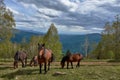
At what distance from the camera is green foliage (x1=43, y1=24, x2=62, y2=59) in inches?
3312

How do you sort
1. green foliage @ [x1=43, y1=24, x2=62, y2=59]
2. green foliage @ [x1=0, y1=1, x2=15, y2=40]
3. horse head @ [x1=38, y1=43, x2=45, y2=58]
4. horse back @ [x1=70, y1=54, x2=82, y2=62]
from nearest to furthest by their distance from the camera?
1. horse head @ [x1=38, y1=43, x2=45, y2=58]
2. horse back @ [x1=70, y1=54, x2=82, y2=62]
3. green foliage @ [x1=0, y1=1, x2=15, y2=40]
4. green foliage @ [x1=43, y1=24, x2=62, y2=59]

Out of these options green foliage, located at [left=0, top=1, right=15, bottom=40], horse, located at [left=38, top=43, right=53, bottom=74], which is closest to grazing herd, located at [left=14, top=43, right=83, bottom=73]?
horse, located at [left=38, top=43, right=53, bottom=74]

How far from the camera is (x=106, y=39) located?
79625mm

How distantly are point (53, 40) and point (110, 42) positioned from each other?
18.4 metres

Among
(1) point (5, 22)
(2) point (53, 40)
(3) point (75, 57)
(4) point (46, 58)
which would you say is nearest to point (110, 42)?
(2) point (53, 40)

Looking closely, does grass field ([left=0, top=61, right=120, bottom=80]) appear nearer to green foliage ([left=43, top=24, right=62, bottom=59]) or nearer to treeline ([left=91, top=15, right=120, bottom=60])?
treeline ([left=91, top=15, right=120, bottom=60])

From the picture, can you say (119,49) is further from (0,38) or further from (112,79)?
(112,79)

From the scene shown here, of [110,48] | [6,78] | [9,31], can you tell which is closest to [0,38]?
[9,31]

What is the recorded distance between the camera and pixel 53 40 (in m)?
87.8

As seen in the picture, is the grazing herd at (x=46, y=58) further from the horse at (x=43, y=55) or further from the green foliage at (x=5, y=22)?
the green foliage at (x=5, y=22)

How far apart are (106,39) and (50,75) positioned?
5268cm

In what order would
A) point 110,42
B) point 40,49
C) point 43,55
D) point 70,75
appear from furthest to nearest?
1. point 110,42
2. point 43,55
3. point 40,49
4. point 70,75

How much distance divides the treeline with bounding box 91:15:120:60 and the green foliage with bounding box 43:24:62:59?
502 inches

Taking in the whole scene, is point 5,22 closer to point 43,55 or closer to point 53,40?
point 43,55
